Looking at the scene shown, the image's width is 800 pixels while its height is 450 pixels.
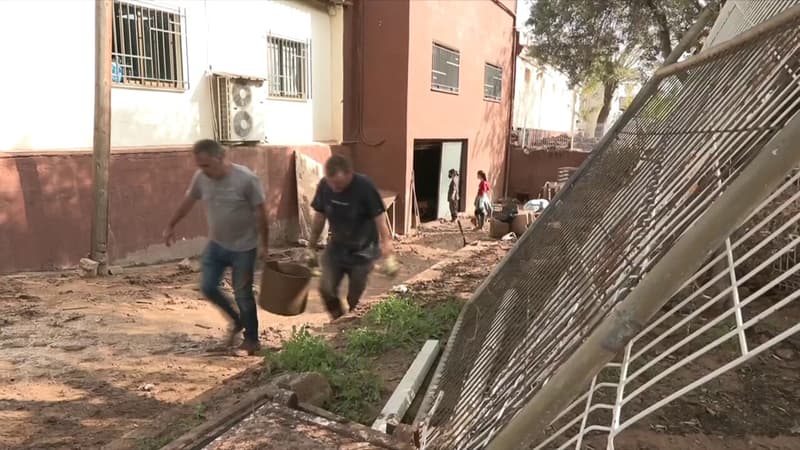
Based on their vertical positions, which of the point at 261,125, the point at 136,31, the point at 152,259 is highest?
the point at 136,31

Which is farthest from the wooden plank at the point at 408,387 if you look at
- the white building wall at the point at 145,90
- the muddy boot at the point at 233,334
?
the white building wall at the point at 145,90

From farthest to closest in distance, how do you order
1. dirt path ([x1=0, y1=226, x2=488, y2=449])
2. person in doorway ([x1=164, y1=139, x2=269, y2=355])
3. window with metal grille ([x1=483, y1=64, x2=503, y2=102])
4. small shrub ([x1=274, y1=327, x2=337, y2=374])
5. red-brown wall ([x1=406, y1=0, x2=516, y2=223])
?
window with metal grille ([x1=483, y1=64, x2=503, y2=102]) < red-brown wall ([x1=406, y1=0, x2=516, y2=223]) < person in doorway ([x1=164, y1=139, x2=269, y2=355]) < small shrub ([x1=274, y1=327, x2=337, y2=374]) < dirt path ([x1=0, y1=226, x2=488, y2=449])

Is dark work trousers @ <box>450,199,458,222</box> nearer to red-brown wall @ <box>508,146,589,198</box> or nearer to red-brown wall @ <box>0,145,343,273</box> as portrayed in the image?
red-brown wall @ <box>508,146,589,198</box>

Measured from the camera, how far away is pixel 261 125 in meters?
10.7

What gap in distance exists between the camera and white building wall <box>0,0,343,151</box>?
694cm

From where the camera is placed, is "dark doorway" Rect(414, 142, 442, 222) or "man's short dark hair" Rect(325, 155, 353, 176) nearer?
"man's short dark hair" Rect(325, 155, 353, 176)

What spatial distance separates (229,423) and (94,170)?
5631 mm

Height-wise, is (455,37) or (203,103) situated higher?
(455,37)

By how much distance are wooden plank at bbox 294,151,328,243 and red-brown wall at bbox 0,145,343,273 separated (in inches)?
51.8

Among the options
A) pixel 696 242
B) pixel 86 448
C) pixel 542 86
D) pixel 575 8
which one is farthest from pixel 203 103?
pixel 542 86

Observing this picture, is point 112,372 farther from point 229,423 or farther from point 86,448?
point 229,423

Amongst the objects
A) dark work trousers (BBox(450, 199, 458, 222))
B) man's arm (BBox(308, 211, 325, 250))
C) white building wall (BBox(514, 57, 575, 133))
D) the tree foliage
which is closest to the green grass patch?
man's arm (BBox(308, 211, 325, 250))

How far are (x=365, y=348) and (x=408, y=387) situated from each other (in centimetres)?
99

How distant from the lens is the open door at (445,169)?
16.5 meters
